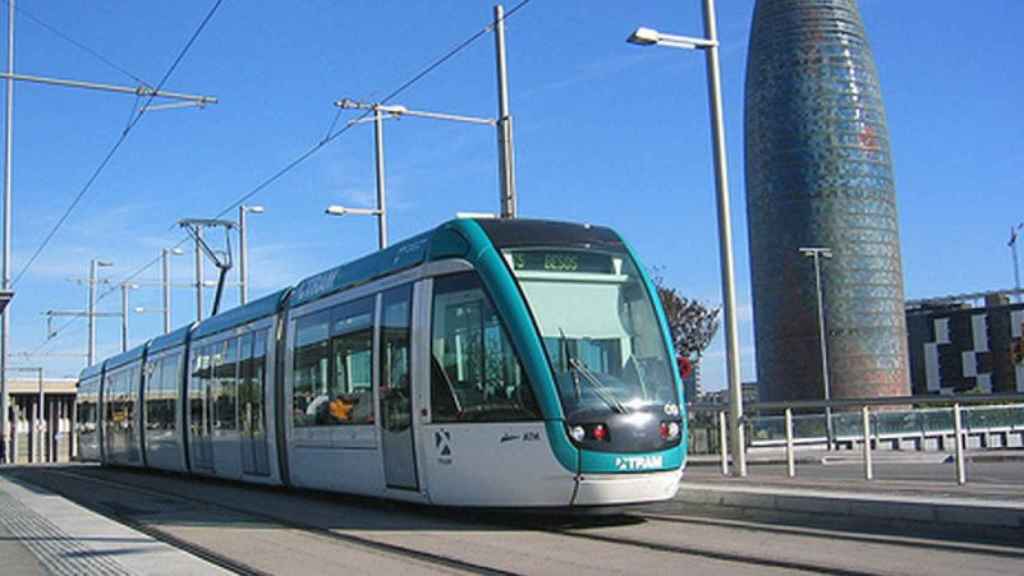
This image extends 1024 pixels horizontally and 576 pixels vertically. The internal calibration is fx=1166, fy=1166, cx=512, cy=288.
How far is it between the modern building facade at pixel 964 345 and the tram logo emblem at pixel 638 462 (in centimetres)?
8160

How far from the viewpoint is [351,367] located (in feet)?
47.9

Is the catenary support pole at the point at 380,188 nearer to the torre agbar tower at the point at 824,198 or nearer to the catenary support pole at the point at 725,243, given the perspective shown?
the catenary support pole at the point at 725,243

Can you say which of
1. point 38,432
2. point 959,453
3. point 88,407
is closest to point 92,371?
point 88,407

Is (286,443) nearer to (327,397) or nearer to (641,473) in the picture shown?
(327,397)

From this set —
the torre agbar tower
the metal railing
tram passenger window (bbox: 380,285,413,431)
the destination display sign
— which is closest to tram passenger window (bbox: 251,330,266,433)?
tram passenger window (bbox: 380,285,413,431)

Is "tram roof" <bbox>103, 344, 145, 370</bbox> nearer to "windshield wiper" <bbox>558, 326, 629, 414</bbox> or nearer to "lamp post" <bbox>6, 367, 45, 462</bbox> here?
"windshield wiper" <bbox>558, 326, 629, 414</bbox>

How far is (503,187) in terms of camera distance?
22203mm

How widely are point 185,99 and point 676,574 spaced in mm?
14171

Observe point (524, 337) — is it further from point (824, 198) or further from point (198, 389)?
point (824, 198)

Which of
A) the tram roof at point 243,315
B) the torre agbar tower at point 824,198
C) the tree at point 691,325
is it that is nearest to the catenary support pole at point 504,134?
the tram roof at point 243,315

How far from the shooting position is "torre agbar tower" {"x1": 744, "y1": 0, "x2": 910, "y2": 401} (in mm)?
91375

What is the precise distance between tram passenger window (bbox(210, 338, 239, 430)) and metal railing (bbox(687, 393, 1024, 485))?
25.3ft

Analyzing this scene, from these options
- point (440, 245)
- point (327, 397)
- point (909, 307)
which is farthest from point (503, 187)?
point (909, 307)

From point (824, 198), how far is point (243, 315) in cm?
7749
